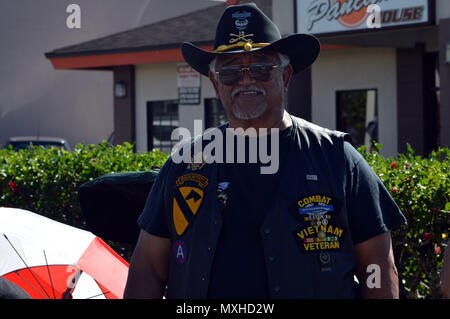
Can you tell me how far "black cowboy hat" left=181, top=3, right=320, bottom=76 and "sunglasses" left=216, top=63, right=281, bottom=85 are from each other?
6cm

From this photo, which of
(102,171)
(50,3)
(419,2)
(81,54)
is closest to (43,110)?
(50,3)

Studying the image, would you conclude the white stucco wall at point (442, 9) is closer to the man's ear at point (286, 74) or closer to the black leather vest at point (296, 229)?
the man's ear at point (286, 74)

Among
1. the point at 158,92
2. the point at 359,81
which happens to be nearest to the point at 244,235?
the point at 359,81

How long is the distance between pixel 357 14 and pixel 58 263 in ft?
25.7

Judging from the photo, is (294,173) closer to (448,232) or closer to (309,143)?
(309,143)

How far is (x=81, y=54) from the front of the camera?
15.6 metres

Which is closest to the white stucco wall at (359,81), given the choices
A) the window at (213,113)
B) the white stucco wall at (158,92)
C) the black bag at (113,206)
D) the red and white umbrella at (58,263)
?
the window at (213,113)

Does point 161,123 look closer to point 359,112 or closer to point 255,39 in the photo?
point 359,112

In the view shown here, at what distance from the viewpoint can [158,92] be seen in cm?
1636

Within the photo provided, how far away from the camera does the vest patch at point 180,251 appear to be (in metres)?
2.64

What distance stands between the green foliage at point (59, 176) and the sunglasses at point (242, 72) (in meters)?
3.21

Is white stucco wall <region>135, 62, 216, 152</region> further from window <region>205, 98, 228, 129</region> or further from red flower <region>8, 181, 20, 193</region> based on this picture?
red flower <region>8, 181, 20, 193</region>

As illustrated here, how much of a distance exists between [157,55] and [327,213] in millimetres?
12294

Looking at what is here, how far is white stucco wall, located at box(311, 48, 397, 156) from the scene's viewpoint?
1284cm
